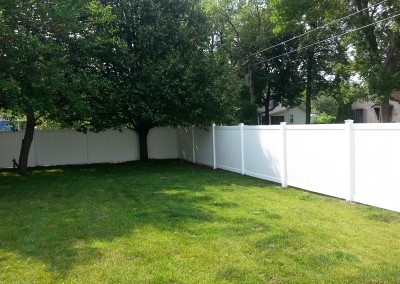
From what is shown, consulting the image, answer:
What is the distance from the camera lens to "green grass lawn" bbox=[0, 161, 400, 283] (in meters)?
3.82

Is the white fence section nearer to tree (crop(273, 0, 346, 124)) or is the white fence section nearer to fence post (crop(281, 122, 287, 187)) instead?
tree (crop(273, 0, 346, 124))

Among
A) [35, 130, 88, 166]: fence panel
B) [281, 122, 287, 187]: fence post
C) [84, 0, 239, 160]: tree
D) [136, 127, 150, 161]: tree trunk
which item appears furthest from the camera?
[136, 127, 150, 161]: tree trunk

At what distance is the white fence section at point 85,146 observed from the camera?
51.4 ft

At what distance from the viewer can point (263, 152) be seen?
33.5 feet

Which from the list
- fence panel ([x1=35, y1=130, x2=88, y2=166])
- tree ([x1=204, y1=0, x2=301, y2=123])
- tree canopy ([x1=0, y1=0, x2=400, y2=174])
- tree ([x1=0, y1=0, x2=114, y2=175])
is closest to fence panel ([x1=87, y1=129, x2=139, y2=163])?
fence panel ([x1=35, y1=130, x2=88, y2=166])

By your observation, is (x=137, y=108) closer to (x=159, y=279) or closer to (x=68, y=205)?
(x=68, y=205)

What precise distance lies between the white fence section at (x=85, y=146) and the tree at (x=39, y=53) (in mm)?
5284

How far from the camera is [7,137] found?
613 inches

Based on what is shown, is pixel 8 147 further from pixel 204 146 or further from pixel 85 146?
pixel 204 146

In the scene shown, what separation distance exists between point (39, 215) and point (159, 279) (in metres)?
3.82

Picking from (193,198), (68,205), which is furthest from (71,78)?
(193,198)

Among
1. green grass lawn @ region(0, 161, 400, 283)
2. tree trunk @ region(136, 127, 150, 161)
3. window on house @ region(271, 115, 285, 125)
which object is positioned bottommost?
green grass lawn @ region(0, 161, 400, 283)

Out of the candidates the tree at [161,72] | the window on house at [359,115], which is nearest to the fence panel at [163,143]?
the tree at [161,72]

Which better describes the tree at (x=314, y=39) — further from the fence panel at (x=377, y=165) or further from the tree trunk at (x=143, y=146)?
the fence panel at (x=377, y=165)
